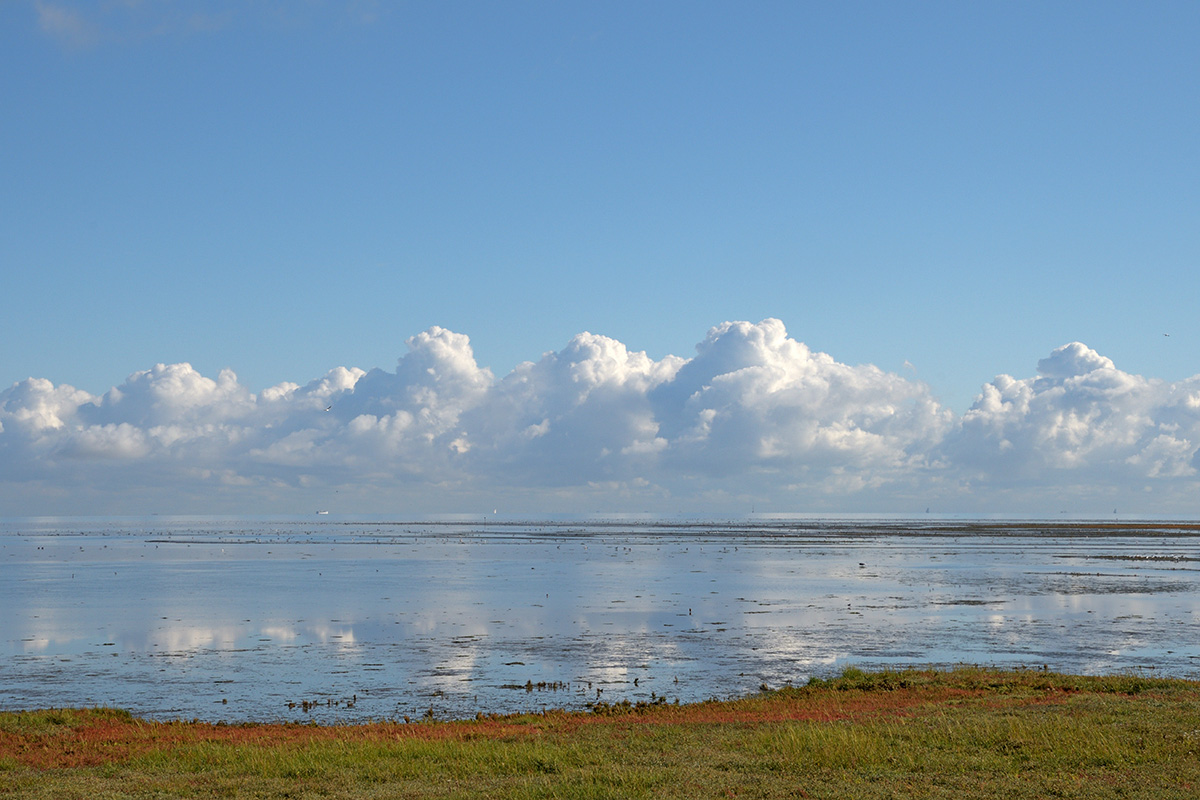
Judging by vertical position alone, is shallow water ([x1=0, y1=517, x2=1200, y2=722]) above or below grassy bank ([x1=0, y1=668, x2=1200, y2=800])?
below

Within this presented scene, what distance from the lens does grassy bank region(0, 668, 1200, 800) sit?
1742 cm

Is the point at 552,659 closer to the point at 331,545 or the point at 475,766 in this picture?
the point at 475,766

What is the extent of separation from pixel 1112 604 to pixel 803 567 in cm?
3622

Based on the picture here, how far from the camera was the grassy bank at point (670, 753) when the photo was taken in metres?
17.4

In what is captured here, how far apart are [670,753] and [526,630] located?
26.7 m

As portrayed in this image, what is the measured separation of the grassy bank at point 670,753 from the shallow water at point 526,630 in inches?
176

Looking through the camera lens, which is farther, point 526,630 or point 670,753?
point 526,630

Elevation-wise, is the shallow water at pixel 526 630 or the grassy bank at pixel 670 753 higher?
the grassy bank at pixel 670 753

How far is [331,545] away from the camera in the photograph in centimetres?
13950

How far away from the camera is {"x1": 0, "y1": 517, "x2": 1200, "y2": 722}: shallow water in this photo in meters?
31.9

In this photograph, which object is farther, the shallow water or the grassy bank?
the shallow water

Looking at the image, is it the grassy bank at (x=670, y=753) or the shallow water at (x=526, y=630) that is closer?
the grassy bank at (x=670, y=753)

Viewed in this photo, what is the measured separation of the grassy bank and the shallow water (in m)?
4.46

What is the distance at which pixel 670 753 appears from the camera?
20484 mm
